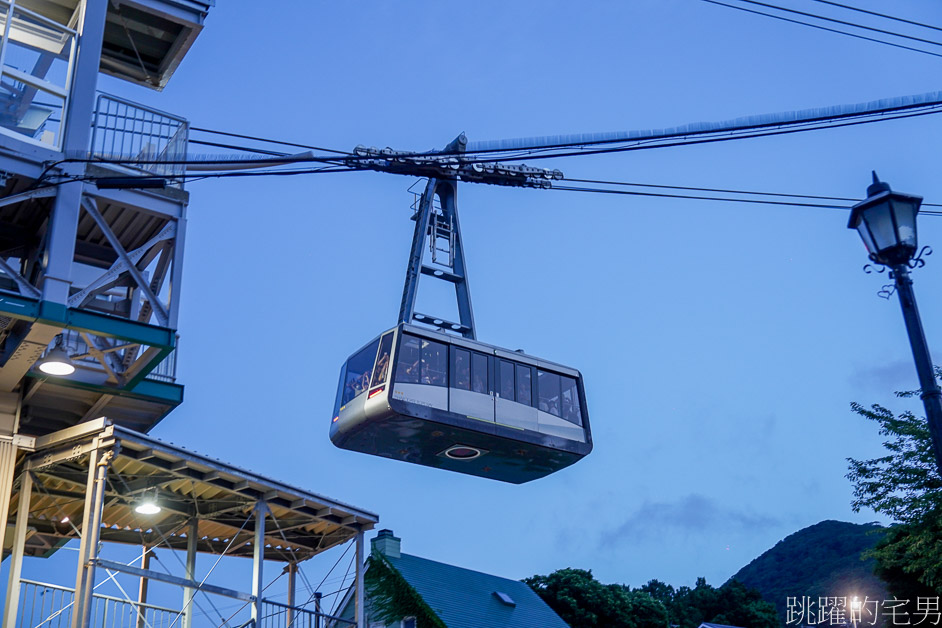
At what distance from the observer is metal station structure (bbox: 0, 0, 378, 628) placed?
1464 cm

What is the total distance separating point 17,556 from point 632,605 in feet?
134

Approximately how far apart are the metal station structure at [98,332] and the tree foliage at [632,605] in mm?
33734

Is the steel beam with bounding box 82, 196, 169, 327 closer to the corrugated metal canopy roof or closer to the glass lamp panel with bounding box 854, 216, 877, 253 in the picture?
the corrugated metal canopy roof

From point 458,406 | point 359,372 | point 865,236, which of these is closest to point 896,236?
point 865,236

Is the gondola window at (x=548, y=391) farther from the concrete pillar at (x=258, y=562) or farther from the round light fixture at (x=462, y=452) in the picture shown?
the concrete pillar at (x=258, y=562)

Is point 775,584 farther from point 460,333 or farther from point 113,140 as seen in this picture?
point 113,140

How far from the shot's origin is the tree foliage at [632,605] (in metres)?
50.1

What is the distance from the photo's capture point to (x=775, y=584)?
82062 mm

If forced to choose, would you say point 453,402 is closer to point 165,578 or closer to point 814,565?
point 165,578

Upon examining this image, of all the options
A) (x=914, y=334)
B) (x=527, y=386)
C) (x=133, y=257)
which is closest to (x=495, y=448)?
(x=527, y=386)

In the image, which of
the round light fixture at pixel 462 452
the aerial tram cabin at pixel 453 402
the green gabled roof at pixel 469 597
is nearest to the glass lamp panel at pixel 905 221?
the aerial tram cabin at pixel 453 402

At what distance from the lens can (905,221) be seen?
834 cm

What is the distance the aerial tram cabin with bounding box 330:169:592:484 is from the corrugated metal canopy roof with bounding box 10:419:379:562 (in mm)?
3457

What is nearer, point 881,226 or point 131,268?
point 881,226
